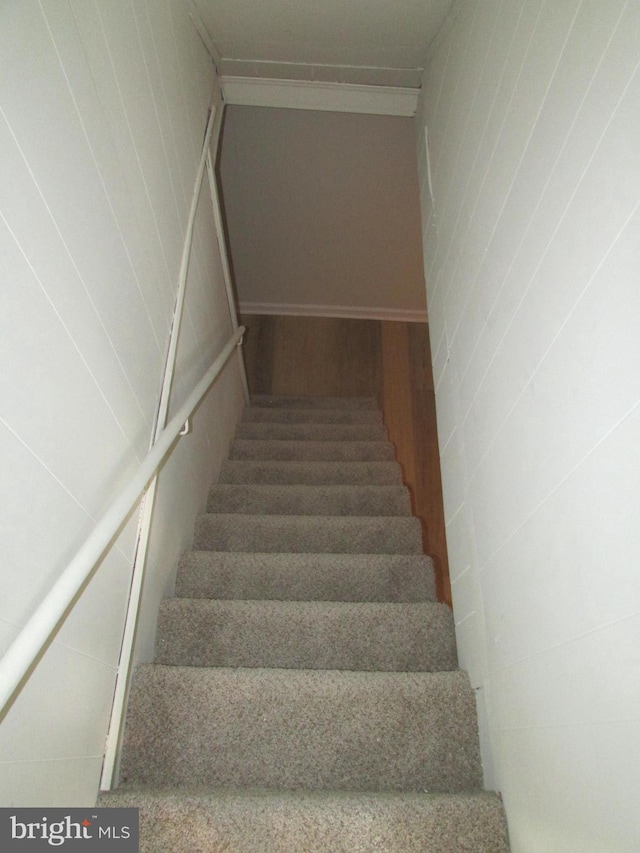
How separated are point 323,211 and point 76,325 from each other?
3.24 m

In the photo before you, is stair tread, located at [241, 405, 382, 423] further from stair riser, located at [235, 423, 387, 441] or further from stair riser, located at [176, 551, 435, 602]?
stair riser, located at [176, 551, 435, 602]

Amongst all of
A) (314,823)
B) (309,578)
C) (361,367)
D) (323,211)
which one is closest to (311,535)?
(309,578)

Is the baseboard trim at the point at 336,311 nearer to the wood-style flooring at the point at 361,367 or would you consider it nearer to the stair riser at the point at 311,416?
the wood-style flooring at the point at 361,367

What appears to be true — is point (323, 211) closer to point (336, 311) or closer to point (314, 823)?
point (336, 311)

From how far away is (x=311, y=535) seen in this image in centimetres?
211

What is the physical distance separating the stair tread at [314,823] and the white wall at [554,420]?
0.10m

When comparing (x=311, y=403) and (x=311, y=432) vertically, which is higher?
(x=311, y=403)

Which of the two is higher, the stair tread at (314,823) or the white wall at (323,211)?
the white wall at (323,211)

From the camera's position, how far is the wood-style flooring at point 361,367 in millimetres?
3832

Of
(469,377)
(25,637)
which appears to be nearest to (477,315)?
(469,377)

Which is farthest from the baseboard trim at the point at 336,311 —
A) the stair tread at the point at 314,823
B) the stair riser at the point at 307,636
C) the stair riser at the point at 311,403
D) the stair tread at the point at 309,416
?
→ the stair tread at the point at 314,823

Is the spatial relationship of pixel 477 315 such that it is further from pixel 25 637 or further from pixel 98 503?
pixel 25 637

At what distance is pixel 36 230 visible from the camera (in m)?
Result: 0.81

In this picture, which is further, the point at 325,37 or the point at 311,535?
the point at 325,37
